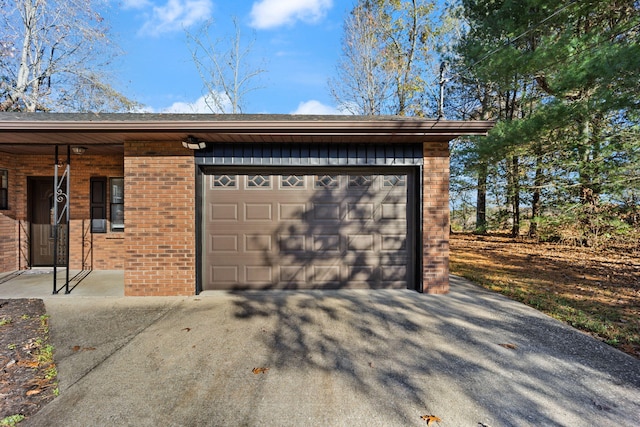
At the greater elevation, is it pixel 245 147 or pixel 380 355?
pixel 245 147

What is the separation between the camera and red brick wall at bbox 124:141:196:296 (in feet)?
17.1

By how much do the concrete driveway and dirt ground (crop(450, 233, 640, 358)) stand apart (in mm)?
530

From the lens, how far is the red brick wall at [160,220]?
17.1ft

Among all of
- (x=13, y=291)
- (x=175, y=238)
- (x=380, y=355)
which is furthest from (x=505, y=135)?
(x=13, y=291)

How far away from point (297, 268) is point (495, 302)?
11.3 feet

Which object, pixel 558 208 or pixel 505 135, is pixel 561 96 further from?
pixel 558 208

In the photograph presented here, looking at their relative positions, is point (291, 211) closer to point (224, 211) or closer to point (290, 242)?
point (290, 242)

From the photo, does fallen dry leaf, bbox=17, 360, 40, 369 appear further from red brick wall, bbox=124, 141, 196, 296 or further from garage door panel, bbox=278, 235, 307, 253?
garage door panel, bbox=278, 235, 307, 253

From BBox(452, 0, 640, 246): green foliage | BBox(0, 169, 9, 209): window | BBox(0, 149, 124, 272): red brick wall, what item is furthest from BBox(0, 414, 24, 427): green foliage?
BBox(452, 0, 640, 246): green foliage

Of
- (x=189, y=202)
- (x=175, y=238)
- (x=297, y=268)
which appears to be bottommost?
(x=297, y=268)

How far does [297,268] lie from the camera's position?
5574 mm

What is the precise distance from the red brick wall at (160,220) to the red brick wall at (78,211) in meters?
2.48

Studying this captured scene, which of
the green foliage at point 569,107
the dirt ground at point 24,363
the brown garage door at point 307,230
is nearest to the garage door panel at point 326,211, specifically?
the brown garage door at point 307,230

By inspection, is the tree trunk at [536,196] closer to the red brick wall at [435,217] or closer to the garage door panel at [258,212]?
the red brick wall at [435,217]
